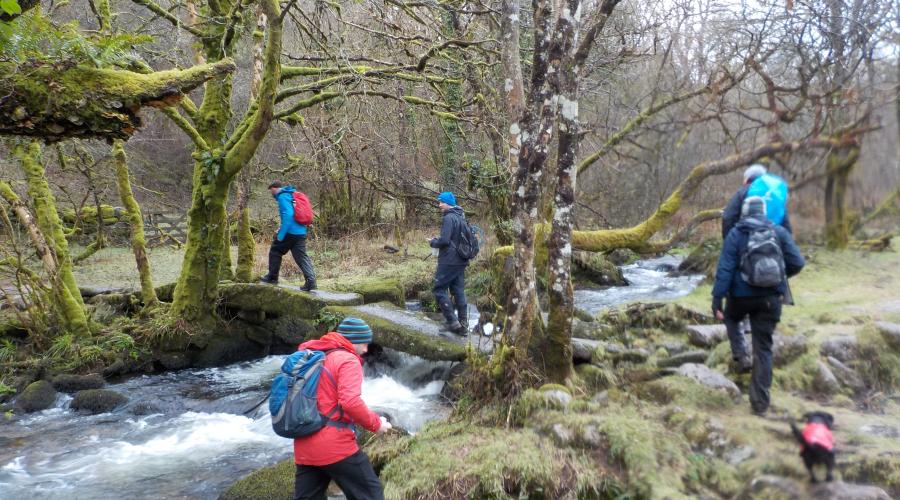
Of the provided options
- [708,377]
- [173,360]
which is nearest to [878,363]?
[708,377]

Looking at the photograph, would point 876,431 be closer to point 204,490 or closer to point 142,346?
point 204,490

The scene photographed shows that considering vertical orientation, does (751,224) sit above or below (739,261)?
above

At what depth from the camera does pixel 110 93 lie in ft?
10.3

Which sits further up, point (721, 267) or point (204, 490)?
point (721, 267)

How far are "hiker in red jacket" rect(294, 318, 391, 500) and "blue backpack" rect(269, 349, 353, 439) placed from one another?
35 mm

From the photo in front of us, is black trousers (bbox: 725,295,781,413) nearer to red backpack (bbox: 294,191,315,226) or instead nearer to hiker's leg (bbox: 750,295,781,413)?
hiker's leg (bbox: 750,295,781,413)

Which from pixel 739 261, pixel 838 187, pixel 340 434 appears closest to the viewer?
pixel 340 434

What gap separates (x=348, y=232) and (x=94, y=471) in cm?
1270

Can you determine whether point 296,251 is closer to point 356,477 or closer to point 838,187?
point 356,477

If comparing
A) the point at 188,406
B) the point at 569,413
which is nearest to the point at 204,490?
the point at 188,406

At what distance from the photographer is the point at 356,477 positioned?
4004 millimetres

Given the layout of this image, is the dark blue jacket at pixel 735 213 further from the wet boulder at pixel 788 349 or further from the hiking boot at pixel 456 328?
the hiking boot at pixel 456 328

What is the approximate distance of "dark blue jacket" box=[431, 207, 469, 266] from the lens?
7.79m

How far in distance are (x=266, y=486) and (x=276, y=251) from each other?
5.39 m
